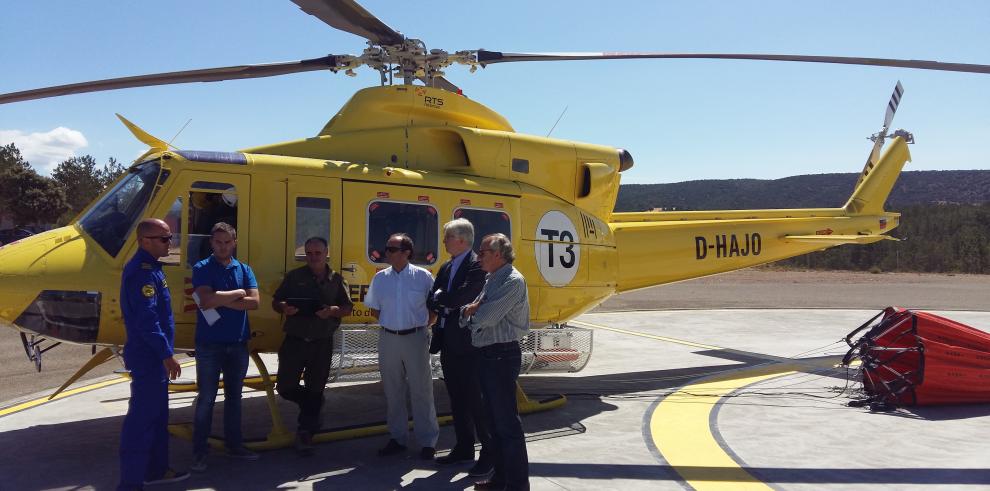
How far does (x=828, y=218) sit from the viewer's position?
1088cm

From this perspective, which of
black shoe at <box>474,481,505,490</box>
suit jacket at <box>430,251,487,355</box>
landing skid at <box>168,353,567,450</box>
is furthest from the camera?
landing skid at <box>168,353,567,450</box>

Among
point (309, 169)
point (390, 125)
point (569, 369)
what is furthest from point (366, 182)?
point (569, 369)

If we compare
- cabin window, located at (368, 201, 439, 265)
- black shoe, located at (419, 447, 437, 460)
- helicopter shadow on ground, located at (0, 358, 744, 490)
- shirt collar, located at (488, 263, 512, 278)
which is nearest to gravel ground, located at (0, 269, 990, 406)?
helicopter shadow on ground, located at (0, 358, 744, 490)

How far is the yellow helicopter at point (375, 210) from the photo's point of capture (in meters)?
5.34

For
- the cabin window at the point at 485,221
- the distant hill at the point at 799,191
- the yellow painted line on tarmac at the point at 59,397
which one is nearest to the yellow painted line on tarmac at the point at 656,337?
the cabin window at the point at 485,221

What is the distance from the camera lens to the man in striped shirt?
426 cm

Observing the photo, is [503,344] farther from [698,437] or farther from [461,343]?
[698,437]

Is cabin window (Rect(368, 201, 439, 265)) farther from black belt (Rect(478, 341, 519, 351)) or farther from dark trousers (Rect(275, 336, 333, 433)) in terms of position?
black belt (Rect(478, 341, 519, 351))

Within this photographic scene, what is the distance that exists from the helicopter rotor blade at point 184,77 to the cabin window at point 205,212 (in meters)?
1.34

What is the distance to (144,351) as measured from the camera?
4.25 metres

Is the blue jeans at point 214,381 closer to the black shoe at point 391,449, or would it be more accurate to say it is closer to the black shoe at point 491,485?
the black shoe at point 391,449

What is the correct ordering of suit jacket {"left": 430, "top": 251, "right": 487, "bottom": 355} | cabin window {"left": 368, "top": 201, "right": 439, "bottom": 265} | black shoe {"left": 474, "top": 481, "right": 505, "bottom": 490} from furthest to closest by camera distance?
cabin window {"left": 368, "top": 201, "right": 439, "bottom": 265} → suit jacket {"left": 430, "top": 251, "right": 487, "bottom": 355} → black shoe {"left": 474, "top": 481, "right": 505, "bottom": 490}

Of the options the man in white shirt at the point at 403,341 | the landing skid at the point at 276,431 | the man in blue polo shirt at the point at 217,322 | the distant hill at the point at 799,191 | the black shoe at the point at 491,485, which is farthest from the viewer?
the distant hill at the point at 799,191

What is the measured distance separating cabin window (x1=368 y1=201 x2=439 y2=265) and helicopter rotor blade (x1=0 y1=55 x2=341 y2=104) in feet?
5.76
